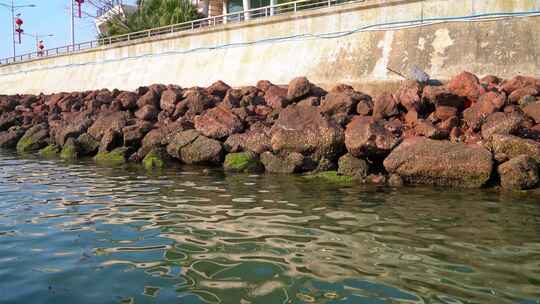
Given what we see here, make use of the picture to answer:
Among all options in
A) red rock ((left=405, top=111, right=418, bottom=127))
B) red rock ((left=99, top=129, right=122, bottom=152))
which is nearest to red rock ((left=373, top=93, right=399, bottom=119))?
red rock ((left=405, top=111, right=418, bottom=127))

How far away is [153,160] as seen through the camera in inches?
556

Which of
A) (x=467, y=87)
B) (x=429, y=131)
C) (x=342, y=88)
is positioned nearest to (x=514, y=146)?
(x=429, y=131)

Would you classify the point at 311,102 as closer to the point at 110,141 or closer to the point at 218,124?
the point at 218,124

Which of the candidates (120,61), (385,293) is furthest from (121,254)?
(120,61)

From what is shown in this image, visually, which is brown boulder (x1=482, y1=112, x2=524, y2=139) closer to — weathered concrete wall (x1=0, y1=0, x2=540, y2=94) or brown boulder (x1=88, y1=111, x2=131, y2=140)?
weathered concrete wall (x1=0, y1=0, x2=540, y2=94)

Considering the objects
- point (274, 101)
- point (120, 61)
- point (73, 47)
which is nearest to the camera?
point (274, 101)

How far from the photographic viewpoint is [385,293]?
4.59 m

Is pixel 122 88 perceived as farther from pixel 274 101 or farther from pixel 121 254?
pixel 121 254

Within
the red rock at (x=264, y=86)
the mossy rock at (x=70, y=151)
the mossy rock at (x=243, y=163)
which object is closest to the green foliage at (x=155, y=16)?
the red rock at (x=264, y=86)

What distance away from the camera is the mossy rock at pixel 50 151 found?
56.9ft

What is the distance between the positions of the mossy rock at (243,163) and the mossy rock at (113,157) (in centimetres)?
383

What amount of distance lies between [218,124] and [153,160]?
210 centimetres

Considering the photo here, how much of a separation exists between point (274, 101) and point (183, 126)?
3.11 meters

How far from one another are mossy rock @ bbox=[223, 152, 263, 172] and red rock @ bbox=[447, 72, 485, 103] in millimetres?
5557
